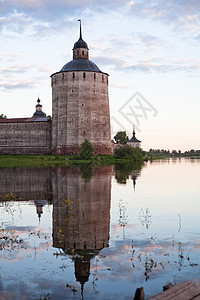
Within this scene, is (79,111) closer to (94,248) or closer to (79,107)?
(79,107)

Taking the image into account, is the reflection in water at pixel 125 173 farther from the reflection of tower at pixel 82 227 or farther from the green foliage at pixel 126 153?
the green foliage at pixel 126 153

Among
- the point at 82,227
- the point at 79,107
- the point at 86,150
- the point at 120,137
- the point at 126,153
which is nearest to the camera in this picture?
the point at 82,227

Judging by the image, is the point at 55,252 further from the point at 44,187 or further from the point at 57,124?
the point at 57,124

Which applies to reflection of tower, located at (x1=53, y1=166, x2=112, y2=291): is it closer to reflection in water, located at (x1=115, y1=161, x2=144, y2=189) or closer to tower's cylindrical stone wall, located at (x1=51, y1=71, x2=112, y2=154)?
reflection in water, located at (x1=115, y1=161, x2=144, y2=189)

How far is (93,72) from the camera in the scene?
166 ft

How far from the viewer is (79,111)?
164 ft

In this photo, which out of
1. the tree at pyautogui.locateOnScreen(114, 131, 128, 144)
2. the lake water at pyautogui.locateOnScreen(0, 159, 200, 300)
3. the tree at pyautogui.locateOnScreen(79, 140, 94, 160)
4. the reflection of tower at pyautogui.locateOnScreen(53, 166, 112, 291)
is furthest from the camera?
the tree at pyautogui.locateOnScreen(114, 131, 128, 144)

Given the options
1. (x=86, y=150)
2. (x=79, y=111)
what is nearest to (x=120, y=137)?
(x=79, y=111)

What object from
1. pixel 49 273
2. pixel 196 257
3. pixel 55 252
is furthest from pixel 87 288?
pixel 196 257

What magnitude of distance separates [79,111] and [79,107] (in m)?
0.61

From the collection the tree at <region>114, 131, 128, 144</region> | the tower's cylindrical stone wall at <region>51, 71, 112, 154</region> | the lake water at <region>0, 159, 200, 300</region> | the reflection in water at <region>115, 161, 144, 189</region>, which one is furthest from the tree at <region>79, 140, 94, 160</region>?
the tree at <region>114, 131, 128, 144</region>

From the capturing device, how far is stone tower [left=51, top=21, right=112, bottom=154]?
164 feet

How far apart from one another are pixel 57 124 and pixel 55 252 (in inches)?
1881

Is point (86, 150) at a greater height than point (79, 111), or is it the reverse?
point (79, 111)
